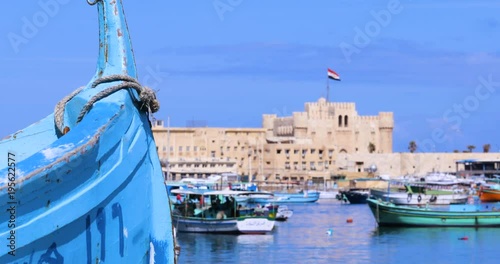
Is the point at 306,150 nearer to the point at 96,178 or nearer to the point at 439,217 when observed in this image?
the point at 439,217

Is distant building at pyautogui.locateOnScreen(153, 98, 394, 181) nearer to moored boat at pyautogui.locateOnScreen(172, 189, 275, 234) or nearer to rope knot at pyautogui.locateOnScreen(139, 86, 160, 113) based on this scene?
moored boat at pyautogui.locateOnScreen(172, 189, 275, 234)

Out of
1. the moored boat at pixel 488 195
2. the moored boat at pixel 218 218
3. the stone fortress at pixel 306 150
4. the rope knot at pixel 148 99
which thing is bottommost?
the moored boat at pixel 218 218

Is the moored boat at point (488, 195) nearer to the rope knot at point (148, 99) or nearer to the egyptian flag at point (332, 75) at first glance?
the egyptian flag at point (332, 75)

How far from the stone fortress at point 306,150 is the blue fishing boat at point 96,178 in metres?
86.1

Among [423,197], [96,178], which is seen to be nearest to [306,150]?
[423,197]

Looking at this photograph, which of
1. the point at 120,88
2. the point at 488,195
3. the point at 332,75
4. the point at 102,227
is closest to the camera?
the point at 102,227

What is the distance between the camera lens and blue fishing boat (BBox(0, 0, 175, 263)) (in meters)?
4.92

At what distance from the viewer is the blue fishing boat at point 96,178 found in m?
4.92

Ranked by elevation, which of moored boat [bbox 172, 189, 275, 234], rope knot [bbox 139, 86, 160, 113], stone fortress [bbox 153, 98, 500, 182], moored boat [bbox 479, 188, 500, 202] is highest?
stone fortress [bbox 153, 98, 500, 182]

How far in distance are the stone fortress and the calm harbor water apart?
179 ft

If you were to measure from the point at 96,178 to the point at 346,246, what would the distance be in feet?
92.5

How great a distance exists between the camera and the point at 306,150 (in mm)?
101250

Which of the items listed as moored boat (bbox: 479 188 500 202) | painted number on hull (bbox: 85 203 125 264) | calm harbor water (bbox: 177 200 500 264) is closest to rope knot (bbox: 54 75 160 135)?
painted number on hull (bbox: 85 203 125 264)

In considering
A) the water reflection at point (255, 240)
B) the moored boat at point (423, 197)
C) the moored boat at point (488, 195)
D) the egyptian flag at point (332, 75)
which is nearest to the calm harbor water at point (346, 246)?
the water reflection at point (255, 240)
